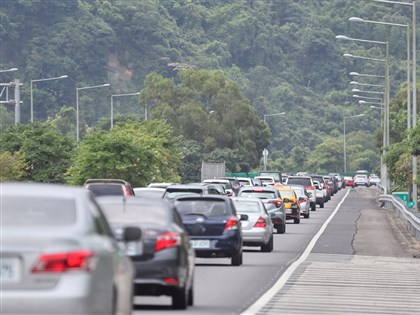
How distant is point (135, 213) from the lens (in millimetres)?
20828

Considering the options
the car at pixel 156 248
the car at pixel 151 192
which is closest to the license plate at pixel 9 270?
the car at pixel 156 248

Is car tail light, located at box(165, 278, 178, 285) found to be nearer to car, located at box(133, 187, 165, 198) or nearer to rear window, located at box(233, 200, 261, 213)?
rear window, located at box(233, 200, 261, 213)

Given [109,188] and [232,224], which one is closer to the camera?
[232,224]

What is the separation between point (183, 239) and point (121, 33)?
170446 mm

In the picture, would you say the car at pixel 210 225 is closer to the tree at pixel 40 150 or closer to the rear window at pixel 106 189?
the rear window at pixel 106 189

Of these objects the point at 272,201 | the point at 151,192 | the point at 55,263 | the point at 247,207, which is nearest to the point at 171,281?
the point at 55,263

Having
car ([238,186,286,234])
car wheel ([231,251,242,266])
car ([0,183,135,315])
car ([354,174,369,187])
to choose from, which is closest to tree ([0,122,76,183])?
car ([238,186,286,234])

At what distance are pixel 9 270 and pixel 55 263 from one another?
0.44 m

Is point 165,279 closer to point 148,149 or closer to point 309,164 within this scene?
point 148,149

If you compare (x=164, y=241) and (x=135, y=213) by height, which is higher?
(x=135, y=213)

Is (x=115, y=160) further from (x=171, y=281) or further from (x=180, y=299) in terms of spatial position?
(x=171, y=281)

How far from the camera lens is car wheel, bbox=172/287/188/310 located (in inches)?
809

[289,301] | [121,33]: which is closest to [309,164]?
[121,33]

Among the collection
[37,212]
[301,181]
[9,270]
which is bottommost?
[301,181]
